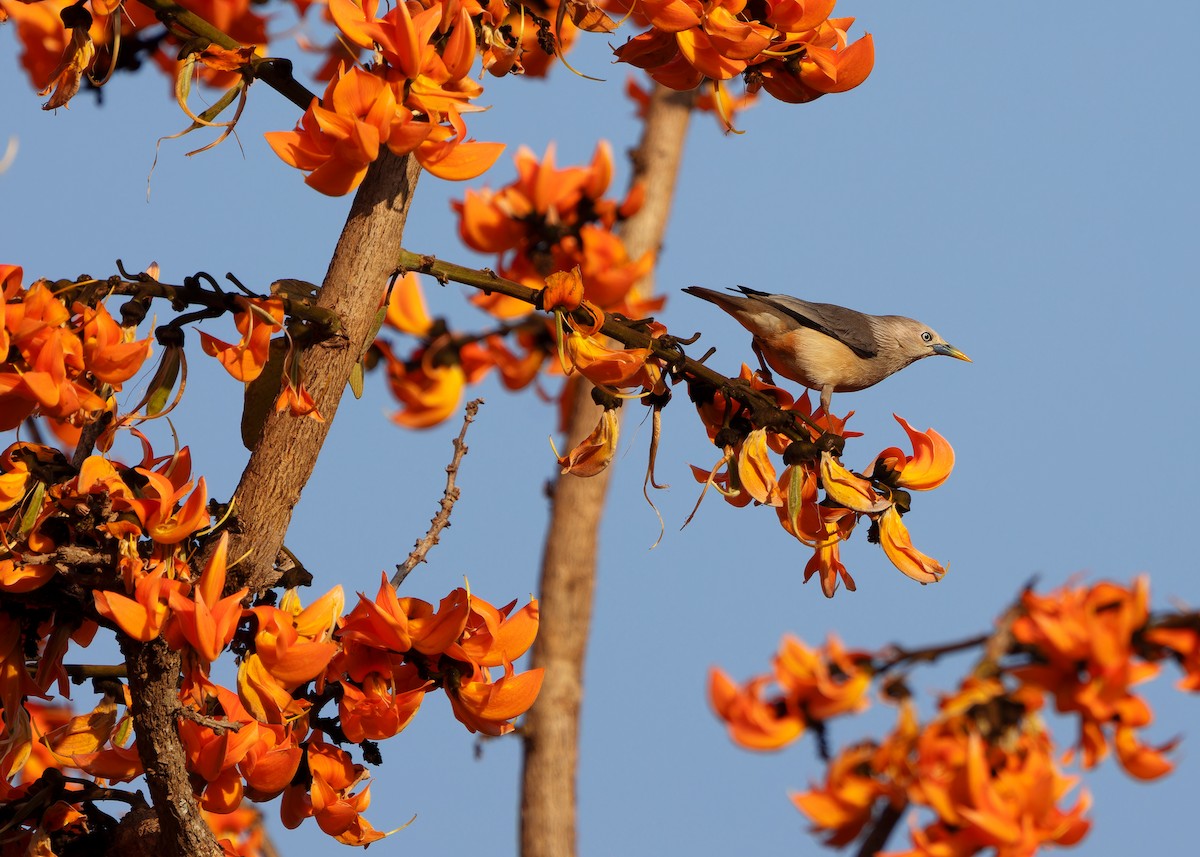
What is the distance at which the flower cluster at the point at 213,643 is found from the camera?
2.33 meters

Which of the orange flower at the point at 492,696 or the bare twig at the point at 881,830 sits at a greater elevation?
the orange flower at the point at 492,696

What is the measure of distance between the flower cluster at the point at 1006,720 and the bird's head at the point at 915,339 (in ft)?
13.4

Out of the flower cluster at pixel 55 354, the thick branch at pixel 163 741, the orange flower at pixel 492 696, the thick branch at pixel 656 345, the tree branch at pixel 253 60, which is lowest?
the thick branch at pixel 163 741

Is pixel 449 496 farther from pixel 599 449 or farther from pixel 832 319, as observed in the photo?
pixel 832 319

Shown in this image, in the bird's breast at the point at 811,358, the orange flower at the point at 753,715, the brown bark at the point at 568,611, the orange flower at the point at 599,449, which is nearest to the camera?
the orange flower at the point at 753,715

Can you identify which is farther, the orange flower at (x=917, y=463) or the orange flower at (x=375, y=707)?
the orange flower at (x=917, y=463)

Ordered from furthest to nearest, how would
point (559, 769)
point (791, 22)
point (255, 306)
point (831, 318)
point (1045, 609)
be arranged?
point (559, 769) < point (831, 318) < point (791, 22) < point (255, 306) < point (1045, 609)

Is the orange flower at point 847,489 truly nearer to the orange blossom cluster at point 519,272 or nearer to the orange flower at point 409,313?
the orange blossom cluster at point 519,272

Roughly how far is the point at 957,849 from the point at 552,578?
15.2 ft

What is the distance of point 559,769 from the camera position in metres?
5.70

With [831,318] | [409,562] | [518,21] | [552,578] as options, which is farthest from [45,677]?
[552,578]

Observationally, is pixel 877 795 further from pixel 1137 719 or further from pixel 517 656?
pixel 517 656

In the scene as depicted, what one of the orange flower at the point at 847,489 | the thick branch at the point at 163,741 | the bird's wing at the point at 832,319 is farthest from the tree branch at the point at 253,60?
the bird's wing at the point at 832,319

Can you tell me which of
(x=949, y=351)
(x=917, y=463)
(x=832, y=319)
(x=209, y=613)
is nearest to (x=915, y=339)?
(x=949, y=351)
